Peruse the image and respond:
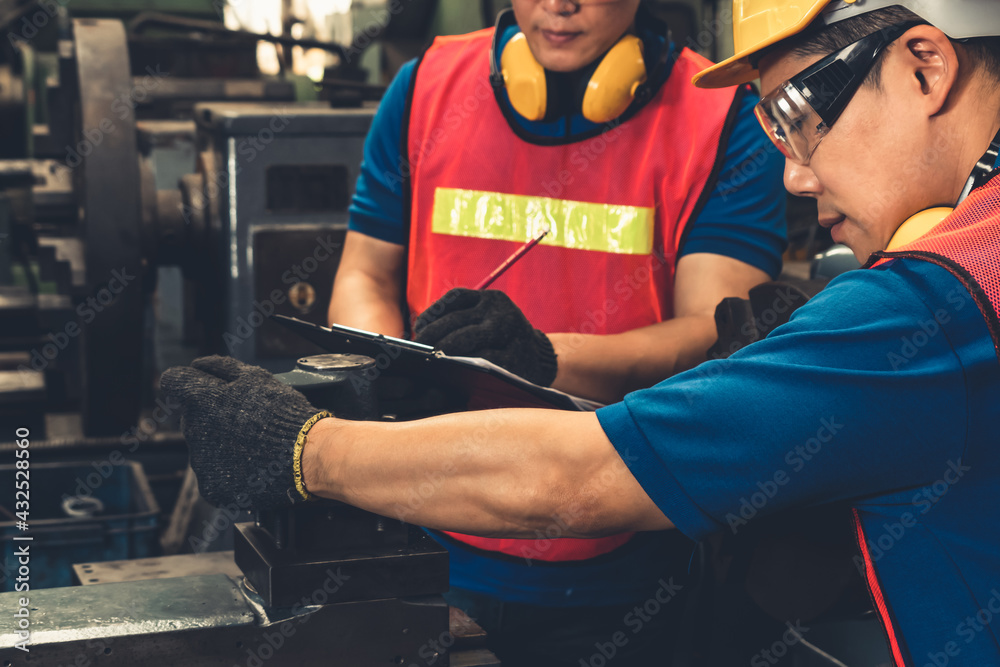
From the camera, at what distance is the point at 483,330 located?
1290 mm

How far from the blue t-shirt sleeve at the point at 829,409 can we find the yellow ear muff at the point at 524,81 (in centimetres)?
85

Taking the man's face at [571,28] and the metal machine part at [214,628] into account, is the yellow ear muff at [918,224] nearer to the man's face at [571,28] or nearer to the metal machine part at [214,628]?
the metal machine part at [214,628]

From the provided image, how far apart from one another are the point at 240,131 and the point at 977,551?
201 centimetres

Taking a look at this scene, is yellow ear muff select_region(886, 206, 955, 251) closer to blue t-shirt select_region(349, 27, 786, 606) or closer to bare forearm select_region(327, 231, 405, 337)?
blue t-shirt select_region(349, 27, 786, 606)

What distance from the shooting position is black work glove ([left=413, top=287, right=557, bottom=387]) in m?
1.29

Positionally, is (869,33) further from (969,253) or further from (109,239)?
(109,239)

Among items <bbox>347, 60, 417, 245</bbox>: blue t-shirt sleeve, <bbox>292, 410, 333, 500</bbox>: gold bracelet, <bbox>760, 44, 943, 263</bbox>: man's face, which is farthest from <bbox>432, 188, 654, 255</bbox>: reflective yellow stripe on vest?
<bbox>292, 410, 333, 500</bbox>: gold bracelet

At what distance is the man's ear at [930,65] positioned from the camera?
0.78 m

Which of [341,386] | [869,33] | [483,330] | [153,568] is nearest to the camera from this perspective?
[869,33]

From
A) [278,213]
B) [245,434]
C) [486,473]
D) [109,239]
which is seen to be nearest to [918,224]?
[486,473]

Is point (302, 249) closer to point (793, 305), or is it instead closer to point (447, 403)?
point (447, 403)

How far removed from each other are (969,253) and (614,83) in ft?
2.84

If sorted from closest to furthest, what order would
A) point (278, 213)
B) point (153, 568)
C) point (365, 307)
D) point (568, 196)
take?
point (153, 568) < point (568, 196) < point (365, 307) < point (278, 213)

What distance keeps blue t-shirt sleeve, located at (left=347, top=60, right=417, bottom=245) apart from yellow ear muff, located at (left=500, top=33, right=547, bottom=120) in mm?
180
